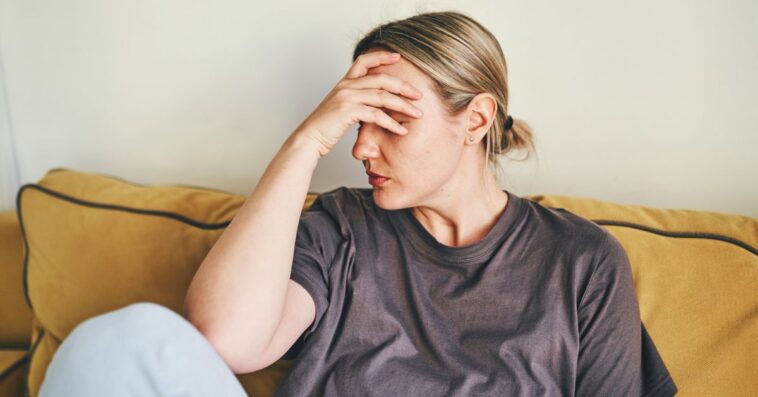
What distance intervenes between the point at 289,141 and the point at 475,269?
0.39 meters

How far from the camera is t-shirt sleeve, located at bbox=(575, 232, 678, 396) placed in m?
0.97

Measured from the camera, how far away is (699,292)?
1055 mm

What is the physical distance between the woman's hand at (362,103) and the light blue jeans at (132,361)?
1.37 ft

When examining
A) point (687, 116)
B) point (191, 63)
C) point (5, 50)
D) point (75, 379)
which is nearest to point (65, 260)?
point (191, 63)

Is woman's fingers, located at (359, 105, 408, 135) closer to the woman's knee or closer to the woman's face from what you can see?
the woman's face

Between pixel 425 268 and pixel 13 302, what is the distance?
3.58 feet

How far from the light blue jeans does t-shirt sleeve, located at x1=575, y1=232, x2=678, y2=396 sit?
58cm

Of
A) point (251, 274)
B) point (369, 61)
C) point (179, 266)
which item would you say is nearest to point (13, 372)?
point (179, 266)

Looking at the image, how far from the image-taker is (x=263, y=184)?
1.02 m

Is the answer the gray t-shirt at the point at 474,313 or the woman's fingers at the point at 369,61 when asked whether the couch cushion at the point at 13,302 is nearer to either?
the gray t-shirt at the point at 474,313

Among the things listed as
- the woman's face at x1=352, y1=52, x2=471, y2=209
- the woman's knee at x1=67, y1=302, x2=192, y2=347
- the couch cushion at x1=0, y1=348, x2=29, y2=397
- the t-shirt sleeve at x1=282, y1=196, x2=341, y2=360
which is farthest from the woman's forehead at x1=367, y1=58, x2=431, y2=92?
the couch cushion at x1=0, y1=348, x2=29, y2=397

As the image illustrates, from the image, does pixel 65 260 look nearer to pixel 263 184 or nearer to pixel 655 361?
pixel 263 184

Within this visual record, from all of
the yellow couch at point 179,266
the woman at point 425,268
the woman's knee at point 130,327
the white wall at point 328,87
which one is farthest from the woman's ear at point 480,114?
the woman's knee at point 130,327

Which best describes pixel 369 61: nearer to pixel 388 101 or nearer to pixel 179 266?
pixel 388 101
